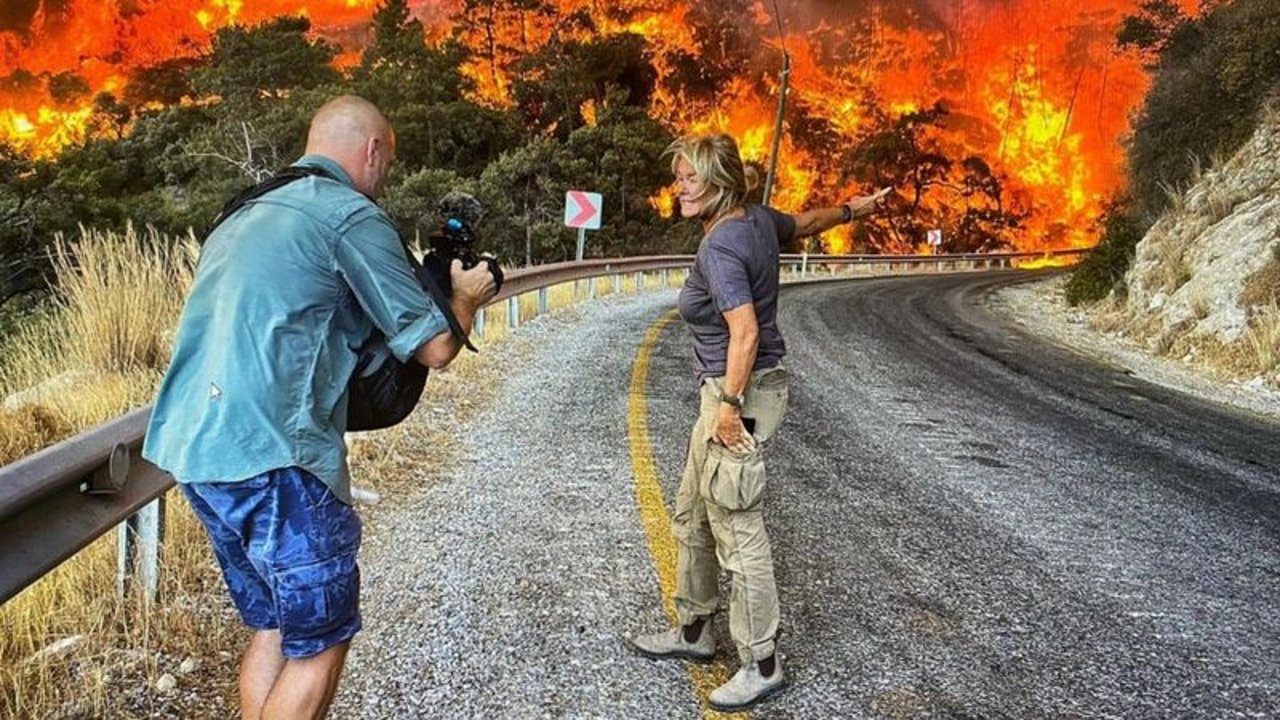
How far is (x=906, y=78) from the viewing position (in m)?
56.2

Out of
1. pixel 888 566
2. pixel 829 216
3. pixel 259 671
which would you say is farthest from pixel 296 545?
pixel 888 566

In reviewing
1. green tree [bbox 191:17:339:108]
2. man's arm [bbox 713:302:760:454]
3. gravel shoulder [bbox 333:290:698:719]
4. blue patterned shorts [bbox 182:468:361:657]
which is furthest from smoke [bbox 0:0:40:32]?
blue patterned shorts [bbox 182:468:361:657]

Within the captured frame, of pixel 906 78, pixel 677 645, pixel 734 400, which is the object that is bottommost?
pixel 677 645

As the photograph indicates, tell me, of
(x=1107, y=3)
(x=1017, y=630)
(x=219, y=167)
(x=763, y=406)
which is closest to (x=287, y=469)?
(x=763, y=406)

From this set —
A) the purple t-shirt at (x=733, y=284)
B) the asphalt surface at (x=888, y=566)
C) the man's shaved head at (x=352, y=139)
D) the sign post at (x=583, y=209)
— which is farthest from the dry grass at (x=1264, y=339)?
the man's shaved head at (x=352, y=139)

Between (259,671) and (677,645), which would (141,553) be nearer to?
(259,671)

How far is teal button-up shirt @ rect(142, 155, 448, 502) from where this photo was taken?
1856 mm

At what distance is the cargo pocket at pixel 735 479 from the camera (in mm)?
2887

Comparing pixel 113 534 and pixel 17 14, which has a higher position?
pixel 17 14

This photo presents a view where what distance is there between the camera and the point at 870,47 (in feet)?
183

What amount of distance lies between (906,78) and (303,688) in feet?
199

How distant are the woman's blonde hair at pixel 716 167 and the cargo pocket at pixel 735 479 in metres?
0.86

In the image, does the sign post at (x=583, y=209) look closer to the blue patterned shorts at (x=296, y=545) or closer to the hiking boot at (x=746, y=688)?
the hiking boot at (x=746, y=688)

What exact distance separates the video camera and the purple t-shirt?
78 centimetres
